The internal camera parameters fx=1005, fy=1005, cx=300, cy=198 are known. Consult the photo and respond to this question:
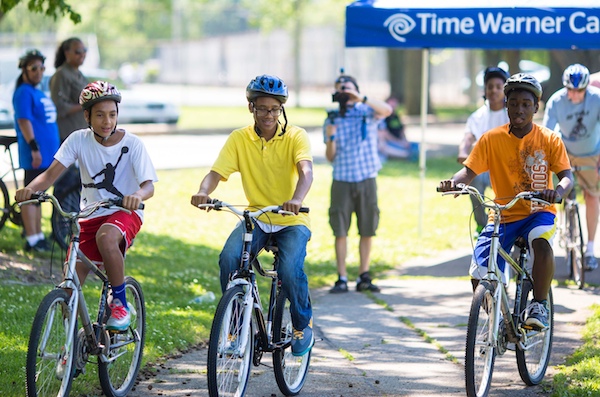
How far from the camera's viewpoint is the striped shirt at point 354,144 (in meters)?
9.79

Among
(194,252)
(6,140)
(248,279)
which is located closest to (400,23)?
(194,252)

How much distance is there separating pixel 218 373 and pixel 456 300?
454 centimetres

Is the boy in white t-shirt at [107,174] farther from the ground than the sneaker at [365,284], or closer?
farther from the ground

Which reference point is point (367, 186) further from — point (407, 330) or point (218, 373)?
point (218, 373)

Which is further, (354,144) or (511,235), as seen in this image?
(354,144)

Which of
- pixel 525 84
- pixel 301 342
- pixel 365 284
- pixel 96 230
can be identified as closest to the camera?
pixel 96 230

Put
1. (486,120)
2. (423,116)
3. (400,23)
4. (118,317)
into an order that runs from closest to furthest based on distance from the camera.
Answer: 1. (118,317)
2. (486,120)
3. (400,23)
4. (423,116)

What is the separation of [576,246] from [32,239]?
5591mm

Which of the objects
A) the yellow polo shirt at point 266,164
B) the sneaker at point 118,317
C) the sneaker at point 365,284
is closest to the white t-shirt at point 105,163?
the yellow polo shirt at point 266,164

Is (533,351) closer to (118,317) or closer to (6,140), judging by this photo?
(118,317)

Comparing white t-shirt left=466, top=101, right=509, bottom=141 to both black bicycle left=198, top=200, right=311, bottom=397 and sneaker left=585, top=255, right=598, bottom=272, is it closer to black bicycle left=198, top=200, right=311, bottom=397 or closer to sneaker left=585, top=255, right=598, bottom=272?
sneaker left=585, top=255, right=598, bottom=272

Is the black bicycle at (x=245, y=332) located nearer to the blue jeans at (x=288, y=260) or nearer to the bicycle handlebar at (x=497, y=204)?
the blue jeans at (x=288, y=260)

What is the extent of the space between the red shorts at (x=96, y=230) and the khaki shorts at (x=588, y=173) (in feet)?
17.7

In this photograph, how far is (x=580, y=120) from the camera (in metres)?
9.72
